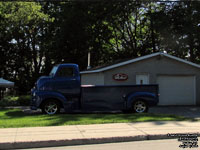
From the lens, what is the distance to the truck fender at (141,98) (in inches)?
488

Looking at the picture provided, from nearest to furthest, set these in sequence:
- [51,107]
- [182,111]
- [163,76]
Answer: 1. [51,107]
2. [182,111]
3. [163,76]

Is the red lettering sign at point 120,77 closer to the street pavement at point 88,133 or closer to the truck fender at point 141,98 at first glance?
the truck fender at point 141,98

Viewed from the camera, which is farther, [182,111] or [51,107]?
[182,111]

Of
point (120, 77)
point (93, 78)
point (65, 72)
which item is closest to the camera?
point (65, 72)

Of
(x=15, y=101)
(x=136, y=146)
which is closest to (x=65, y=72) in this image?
(x=136, y=146)

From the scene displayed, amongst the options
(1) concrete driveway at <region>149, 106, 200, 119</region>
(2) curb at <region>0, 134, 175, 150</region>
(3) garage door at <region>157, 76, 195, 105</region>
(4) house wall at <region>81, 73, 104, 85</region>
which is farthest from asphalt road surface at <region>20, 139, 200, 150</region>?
(3) garage door at <region>157, 76, 195, 105</region>

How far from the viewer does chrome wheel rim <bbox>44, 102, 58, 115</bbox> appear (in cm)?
1234

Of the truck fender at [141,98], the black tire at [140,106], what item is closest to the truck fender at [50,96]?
the truck fender at [141,98]

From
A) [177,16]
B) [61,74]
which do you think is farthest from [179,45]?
[61,74]

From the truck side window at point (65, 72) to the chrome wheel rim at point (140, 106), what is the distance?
3.45m

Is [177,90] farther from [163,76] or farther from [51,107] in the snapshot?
[51,107]

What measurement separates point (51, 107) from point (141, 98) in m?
4.32

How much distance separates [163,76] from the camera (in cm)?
1836

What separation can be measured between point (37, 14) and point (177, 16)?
13.2m
